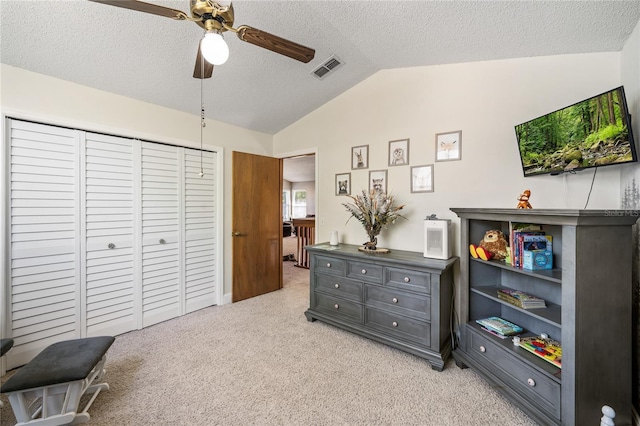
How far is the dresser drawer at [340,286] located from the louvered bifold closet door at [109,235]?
2.01 m

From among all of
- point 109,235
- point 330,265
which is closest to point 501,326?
Result: point 330,265

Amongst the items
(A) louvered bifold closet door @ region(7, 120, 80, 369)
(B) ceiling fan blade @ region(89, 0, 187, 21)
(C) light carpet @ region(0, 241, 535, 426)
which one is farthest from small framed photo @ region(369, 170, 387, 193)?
(A) louvered bifold closet door @ region(7, 120, 80, 369)

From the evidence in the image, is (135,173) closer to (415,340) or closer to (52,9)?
(52,9)

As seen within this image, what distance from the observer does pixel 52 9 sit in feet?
5.43

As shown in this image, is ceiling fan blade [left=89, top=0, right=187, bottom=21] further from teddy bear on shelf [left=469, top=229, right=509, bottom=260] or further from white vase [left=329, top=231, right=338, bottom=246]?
teddy bear on shelf [left=469, top=229, right=509, bottom=260]

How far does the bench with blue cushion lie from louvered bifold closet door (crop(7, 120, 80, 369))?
733 millimetres

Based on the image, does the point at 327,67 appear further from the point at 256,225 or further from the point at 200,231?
the point at 200,231

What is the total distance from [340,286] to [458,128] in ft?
6.38

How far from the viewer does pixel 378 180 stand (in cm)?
294

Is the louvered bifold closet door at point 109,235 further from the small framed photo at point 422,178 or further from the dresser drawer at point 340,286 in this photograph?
the small framed photo at point 422,178

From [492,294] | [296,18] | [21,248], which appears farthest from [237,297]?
[296,18]

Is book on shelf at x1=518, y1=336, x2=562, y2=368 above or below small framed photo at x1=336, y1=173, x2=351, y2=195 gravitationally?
below

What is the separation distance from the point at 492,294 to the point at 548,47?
1.91 m

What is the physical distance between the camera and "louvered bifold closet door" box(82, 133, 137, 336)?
241 centimetres
